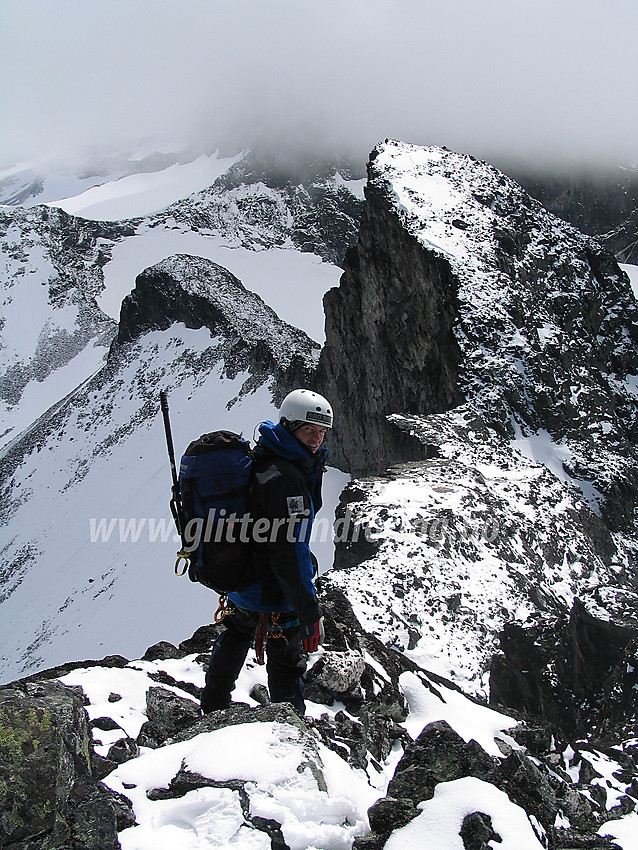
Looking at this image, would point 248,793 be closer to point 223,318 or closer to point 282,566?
point 282,566

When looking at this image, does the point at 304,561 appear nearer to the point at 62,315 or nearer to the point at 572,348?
the point at 572,348

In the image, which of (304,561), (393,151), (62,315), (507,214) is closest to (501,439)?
(507,214)

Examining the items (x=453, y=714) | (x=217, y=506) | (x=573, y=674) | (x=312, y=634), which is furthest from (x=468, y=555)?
(x=217, y=506)

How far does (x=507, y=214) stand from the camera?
93.5 feet

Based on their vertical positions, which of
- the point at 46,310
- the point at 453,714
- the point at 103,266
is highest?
the point at 103,266

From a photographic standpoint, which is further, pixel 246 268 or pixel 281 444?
pixel 246 268

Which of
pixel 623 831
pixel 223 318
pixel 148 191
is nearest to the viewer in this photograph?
pixel 623 831

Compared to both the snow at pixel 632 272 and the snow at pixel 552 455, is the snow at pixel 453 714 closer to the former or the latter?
the snow at pixel 552 455

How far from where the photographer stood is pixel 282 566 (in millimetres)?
4387

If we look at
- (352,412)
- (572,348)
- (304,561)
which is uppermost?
(304,561)

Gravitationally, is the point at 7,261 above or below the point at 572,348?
above

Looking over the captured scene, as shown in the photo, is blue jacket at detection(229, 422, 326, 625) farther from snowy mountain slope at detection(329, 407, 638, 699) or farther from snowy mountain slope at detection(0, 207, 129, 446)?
snowy mountain slope at detection(0, 207, 129, 446)

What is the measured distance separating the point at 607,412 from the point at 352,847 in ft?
79.5

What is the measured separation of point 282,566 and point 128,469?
40541mm
